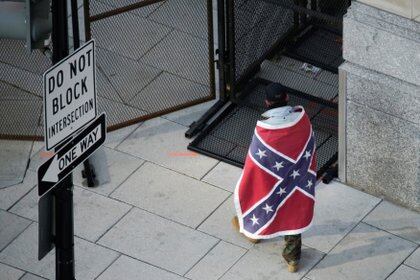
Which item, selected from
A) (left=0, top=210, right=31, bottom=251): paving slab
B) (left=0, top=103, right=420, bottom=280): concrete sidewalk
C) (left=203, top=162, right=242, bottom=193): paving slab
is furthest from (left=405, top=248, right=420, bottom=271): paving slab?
(left=0, top=210, right=31, bottom=251): paving slab

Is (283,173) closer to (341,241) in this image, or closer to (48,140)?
(341,241)

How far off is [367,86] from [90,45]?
4.02 meters

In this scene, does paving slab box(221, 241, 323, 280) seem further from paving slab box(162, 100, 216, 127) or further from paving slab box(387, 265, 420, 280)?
paving slab box(162, 100, 216, 127)

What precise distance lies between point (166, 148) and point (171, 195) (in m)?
0.85

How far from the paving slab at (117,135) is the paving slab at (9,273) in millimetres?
2199

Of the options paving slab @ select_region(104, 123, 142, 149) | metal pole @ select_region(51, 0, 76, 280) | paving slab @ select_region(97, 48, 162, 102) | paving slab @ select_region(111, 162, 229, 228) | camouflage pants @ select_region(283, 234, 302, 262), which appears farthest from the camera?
paving slab @ select_region(97, 48, 162, 102)

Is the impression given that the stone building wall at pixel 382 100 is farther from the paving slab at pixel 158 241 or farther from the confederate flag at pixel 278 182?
the paving slab at pixel 158 241

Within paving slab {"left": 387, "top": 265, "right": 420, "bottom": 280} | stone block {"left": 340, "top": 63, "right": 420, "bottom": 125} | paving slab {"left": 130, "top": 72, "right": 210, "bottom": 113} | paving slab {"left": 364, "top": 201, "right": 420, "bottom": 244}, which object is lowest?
paving slab {"left": 387, "top": 265, "right": 420, "bottom": 280}

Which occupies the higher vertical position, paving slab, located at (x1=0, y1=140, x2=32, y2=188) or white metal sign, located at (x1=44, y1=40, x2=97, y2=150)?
white metal sign, located at (x1=44, y1=40, x2=97, y2=150)

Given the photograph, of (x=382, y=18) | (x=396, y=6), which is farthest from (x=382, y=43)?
(x=396, y=6)

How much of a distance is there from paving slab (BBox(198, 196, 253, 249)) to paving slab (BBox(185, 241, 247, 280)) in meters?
0.09

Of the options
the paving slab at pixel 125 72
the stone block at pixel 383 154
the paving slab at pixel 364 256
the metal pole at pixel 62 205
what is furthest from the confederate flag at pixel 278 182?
the paving slab at pixel 125 72

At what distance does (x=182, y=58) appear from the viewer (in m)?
16.5

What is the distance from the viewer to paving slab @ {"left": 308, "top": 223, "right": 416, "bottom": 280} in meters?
13.6
